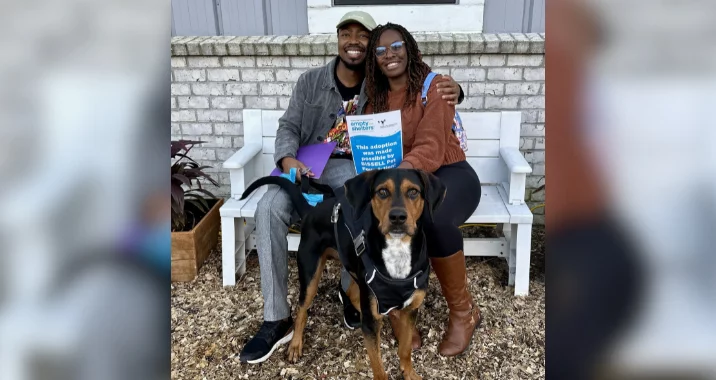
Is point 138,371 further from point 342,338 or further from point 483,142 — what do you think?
point 483,142

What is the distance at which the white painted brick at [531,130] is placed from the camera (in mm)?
4195

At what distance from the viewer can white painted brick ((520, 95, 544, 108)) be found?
4101 mm

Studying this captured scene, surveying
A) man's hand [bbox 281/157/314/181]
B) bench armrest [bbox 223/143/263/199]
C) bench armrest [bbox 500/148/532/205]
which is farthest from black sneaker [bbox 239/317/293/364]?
bench armrest [bbox 500/148/532/205]

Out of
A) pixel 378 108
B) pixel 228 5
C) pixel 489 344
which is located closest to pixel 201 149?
pixel 228 5

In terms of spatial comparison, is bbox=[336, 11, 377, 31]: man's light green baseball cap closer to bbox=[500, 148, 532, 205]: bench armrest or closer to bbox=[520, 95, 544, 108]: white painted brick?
bbox=[500, 148, 532, 205]: bench armrest

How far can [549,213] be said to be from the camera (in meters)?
0.51

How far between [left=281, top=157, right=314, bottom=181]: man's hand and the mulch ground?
0.89m

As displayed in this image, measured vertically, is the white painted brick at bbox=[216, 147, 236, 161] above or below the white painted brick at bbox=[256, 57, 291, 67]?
below

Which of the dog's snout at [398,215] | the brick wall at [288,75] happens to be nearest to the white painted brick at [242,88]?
the brick wall at [288,75]

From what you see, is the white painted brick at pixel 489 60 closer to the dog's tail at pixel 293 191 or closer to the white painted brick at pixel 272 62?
the white painted brick at pixel 272 62

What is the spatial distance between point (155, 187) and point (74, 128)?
3.7 inches

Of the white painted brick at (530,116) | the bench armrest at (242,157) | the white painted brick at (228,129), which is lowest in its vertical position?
the bench armrest at (242,157)

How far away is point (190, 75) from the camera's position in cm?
423

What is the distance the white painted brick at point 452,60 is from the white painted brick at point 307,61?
3.15 ft
